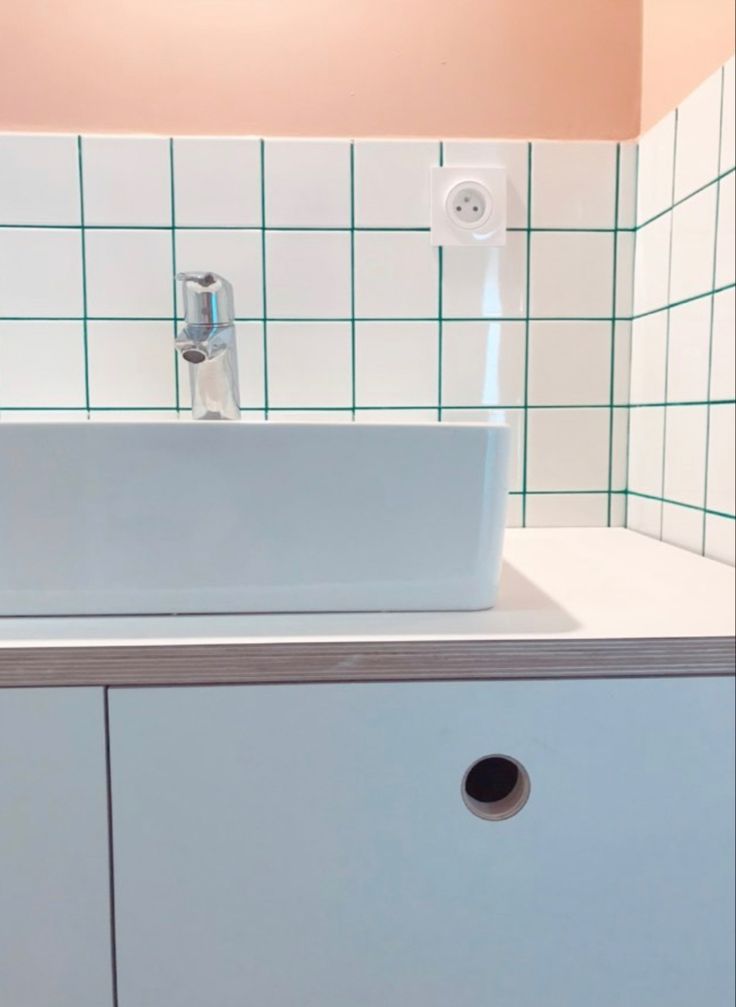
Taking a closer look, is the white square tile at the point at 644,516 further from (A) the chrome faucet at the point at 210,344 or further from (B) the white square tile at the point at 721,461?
(A) the chrome faucet at the point at 210,344

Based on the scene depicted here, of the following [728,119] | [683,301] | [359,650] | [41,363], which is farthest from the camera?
[41,363]

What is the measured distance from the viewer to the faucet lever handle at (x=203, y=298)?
2.65 feet

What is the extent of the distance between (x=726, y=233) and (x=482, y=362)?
0.34 metres

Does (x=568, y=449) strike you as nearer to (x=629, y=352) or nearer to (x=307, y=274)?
(x=629, y=352)

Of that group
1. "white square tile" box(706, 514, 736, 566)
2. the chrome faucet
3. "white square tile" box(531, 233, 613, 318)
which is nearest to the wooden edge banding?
"white square tile" box(706, 514, 736, 566)

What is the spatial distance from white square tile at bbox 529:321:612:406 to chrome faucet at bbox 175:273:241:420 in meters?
0.43

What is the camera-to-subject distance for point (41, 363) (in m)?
0.97

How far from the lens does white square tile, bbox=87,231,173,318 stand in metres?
0.96

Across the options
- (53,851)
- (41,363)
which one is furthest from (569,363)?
(53,851)

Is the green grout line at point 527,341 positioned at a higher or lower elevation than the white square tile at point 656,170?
lower

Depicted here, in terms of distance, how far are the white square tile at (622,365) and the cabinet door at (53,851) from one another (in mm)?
806

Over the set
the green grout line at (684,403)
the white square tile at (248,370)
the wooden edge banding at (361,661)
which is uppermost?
the white square tile at (248,370)

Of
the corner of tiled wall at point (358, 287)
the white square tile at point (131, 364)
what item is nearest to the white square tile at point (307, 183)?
the corner of tiled wall at point (358, 287)

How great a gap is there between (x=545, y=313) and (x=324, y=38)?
48 cm
